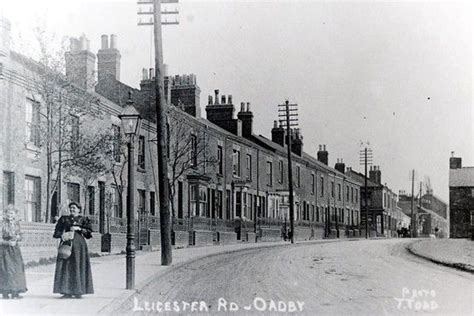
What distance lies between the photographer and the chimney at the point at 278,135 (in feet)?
188

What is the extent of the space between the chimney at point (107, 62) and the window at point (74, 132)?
314 inches

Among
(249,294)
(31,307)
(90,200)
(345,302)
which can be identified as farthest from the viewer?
(90,200)

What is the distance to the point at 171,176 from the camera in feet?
106

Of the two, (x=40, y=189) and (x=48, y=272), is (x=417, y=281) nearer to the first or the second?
(x=48, y=272)

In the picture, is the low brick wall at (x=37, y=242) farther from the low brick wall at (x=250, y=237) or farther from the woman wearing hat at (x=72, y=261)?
the low brick wall at (x=250, y=237)

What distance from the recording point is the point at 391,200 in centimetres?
8825

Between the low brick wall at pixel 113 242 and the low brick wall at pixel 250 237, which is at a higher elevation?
the low brick wall at pixel 113 242

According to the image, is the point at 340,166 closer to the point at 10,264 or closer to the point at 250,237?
the point at 250,237

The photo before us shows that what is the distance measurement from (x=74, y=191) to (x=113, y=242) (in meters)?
2.25

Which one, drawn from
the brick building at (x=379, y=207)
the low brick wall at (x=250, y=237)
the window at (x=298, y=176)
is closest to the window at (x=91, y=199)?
the low brick wall at (x=250, y=237)

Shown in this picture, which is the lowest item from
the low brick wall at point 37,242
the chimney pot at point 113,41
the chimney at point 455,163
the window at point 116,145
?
the low brick wall at point 37,242

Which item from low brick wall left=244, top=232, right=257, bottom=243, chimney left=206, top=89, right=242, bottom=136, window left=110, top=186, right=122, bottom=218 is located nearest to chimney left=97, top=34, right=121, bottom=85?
window left=110, top=186, right=122, bottom=218

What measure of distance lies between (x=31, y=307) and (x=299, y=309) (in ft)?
12.9

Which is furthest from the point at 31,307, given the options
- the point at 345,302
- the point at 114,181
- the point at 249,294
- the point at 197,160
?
the point at 197,160
